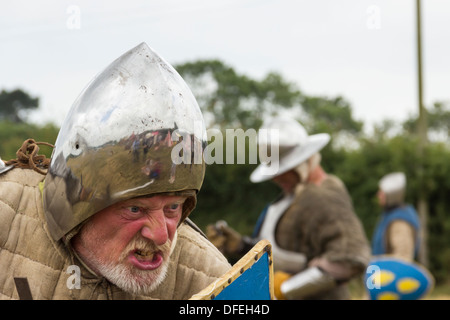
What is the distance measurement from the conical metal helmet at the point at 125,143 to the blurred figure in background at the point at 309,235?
2575 millimetres

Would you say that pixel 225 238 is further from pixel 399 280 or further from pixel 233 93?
pixel 233 93

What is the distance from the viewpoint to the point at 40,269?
2246 mm

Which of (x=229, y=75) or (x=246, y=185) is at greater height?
(x=229, y=75)

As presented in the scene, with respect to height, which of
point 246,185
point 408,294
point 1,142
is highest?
point 1,142

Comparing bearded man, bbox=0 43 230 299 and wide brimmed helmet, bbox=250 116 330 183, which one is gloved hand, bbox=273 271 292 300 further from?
bearded man, bbox=0 43 230 299

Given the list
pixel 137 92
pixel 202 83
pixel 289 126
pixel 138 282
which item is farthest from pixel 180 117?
pixel 202 83

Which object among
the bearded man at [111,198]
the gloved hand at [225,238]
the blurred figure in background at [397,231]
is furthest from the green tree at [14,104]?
the bearded man at [111,198]

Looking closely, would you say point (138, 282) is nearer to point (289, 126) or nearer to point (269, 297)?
point (269, 297)

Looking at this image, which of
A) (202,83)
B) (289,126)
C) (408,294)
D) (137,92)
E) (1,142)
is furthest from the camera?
(202,83)

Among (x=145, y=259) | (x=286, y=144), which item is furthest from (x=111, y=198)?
(x=286, y=144)

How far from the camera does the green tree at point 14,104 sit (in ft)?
32.3

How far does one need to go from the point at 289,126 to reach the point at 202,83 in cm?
1541
